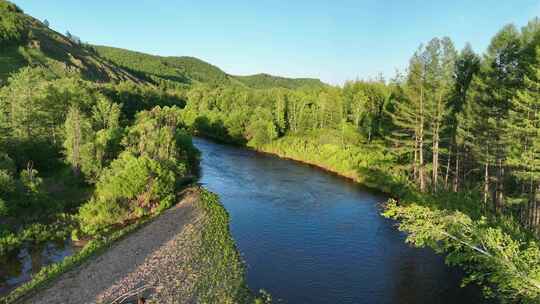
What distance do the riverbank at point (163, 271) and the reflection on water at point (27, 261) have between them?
290cm

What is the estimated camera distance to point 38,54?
128 meters

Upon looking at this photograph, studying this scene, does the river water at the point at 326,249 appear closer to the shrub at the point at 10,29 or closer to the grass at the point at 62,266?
the grass at the point at 62,266

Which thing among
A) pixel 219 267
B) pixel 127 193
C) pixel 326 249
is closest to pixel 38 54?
pixel 127 193

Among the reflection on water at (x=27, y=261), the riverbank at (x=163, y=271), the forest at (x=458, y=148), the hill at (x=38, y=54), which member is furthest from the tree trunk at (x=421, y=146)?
the hill at (x=38, y=54)

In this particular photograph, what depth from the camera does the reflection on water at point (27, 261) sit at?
23.3 m

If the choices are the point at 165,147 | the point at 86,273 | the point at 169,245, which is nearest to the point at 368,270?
the point at 169,245

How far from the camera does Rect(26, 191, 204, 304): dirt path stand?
2092 centimetres

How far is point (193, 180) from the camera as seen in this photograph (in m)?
50.9

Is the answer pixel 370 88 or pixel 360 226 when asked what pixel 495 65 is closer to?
pixel 360 226

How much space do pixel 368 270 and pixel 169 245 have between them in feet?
50.6

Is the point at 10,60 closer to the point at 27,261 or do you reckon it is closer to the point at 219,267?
the point at 27,261

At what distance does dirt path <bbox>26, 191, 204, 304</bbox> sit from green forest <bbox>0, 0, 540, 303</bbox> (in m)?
5.17

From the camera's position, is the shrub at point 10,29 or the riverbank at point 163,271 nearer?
the riverbank at point 163,271

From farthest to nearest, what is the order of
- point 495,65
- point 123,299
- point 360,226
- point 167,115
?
point 167,115 → point 360,226 → point 495,65 → point 123,299
